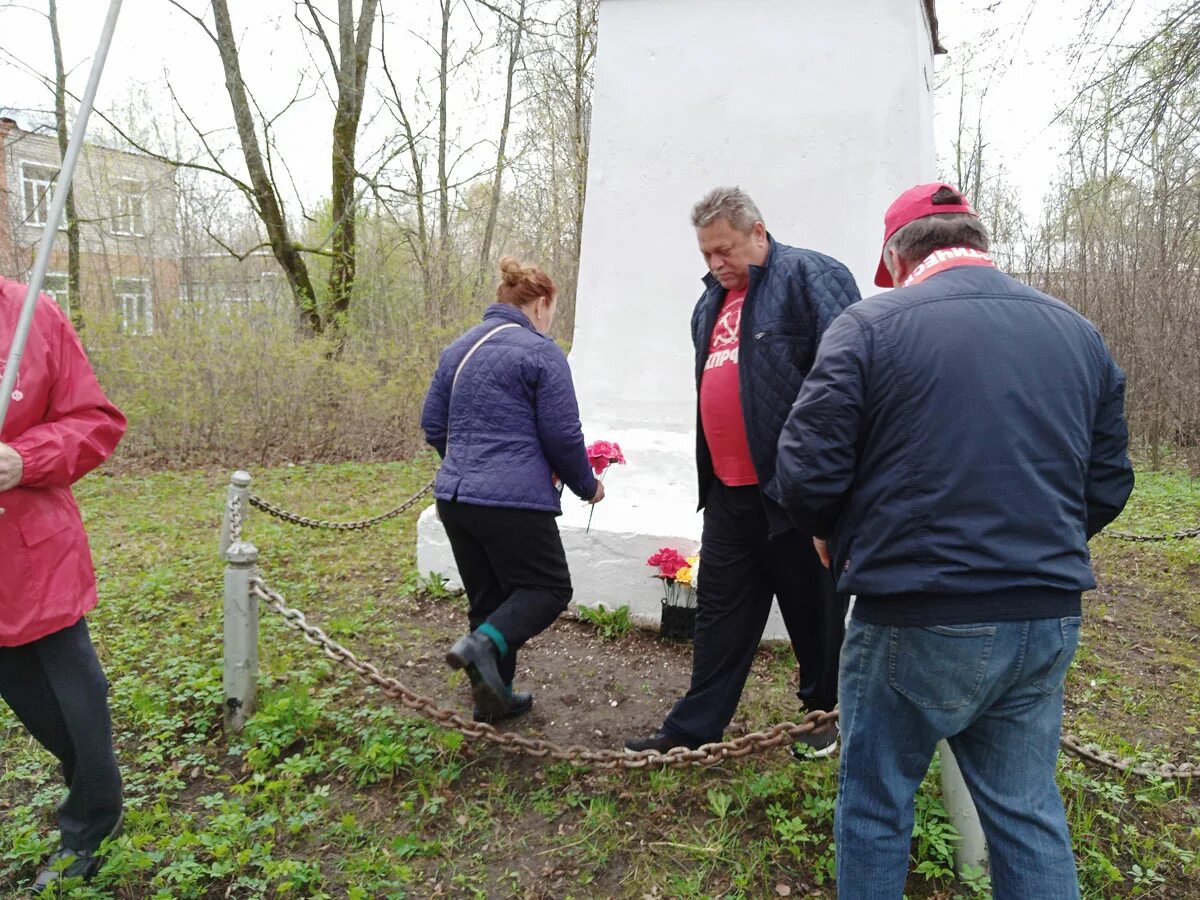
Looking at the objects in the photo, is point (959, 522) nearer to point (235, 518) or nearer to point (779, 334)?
point (779, 334)

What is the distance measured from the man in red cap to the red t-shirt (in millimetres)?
938

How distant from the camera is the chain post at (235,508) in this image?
3699 millimetres

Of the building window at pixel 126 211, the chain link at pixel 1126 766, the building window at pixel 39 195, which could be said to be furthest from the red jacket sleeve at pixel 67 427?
the building window at pixel 126 211

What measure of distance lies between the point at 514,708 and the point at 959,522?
2.30m

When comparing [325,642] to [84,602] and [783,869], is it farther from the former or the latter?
[783,869]

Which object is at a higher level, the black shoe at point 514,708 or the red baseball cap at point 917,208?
the red baseball cap at point 917,208

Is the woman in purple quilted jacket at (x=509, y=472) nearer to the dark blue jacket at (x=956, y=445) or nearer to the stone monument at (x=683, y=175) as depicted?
the stone monument at (x=683, y=175)

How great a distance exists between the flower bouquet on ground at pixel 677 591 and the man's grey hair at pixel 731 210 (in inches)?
73.1

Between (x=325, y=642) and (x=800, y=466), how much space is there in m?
2.00

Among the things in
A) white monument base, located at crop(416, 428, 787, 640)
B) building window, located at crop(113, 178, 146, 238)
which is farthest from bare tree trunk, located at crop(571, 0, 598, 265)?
building window, located at crop(113, 178, 146, 238)

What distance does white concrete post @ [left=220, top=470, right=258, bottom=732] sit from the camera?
328 cm

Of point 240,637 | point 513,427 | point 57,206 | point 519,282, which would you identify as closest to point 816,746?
point 513,427

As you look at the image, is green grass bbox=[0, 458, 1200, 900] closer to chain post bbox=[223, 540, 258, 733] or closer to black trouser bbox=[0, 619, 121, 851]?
chain post bbox=[223, 540, 258, 733]

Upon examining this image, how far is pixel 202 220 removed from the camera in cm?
1808
